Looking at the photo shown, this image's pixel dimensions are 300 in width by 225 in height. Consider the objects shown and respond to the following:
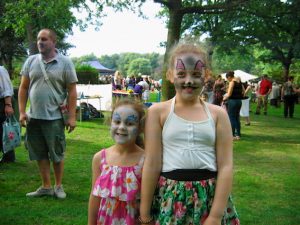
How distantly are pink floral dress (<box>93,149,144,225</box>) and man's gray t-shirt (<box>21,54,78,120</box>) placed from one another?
88.2 inches

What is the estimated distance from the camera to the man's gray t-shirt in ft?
15.0

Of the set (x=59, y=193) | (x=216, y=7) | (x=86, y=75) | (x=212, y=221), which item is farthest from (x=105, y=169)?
(x=86, y=75)

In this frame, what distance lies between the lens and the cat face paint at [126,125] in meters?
2.54

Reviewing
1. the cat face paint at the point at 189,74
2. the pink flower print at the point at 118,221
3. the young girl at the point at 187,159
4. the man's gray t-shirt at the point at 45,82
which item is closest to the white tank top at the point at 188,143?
Result: the young girl at the point at 187,159

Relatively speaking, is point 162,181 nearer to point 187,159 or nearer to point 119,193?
point 187,159

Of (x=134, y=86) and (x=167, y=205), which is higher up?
(x=134, y=86)

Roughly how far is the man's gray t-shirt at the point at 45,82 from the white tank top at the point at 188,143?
262 centimetres

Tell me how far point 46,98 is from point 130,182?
2.38 meters

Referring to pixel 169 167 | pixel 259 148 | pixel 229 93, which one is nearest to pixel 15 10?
pixel 229 93

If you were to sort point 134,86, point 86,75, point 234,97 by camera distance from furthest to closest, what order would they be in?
point 86,75 → point 134,86 → point 234,97

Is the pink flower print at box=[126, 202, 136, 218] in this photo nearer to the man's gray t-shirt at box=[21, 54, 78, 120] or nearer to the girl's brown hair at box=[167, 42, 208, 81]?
the girl's brown hair at box=[167, 42, 208, 81]

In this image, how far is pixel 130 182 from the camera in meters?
2.49

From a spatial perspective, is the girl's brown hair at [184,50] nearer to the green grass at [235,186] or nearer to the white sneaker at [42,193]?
the green grass at [235,186]

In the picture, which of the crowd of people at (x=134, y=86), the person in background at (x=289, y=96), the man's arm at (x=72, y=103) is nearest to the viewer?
the man's arm at (x=72, y=103)
